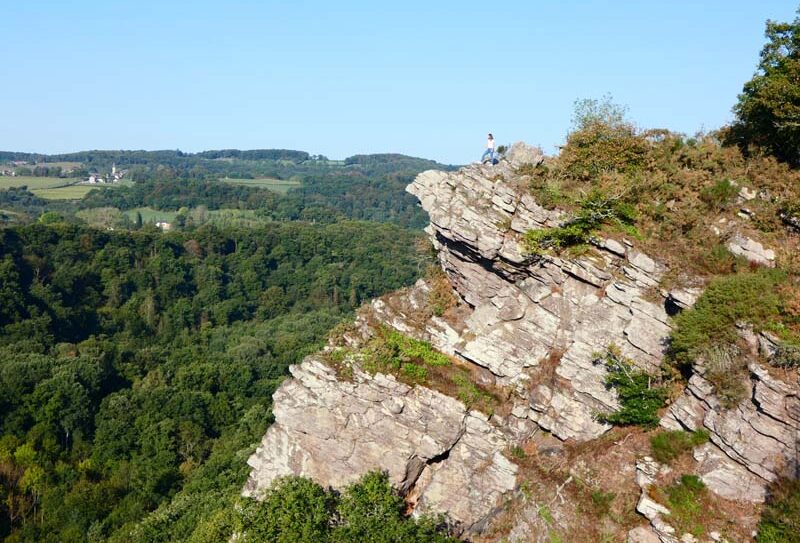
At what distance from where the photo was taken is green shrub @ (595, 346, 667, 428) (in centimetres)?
1554

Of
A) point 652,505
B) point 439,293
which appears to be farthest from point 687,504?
point 439,293

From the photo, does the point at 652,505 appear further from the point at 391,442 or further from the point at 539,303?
the point at 391,442

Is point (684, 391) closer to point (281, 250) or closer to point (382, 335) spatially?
point (382, 335)

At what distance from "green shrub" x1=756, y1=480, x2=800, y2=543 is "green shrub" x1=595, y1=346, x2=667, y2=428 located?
3082 millimetres

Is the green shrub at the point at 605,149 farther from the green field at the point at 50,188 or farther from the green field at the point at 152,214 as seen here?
the green field at the point at 50,188

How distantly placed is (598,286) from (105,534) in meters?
31.8

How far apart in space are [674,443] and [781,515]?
2637 mm

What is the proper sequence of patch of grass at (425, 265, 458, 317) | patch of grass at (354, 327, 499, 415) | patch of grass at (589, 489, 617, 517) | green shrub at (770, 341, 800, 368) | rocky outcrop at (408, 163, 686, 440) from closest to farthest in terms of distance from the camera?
green shrub at (770, 341, 800, 368) → patch of grass at (589, 489, 617, 517) → rocky outcrop at (408, 163, 686, 440) → patch of grass at (354, 327, 499, 415) → patch of grass at (425, 265, 458, 317)

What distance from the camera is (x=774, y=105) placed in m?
17.0

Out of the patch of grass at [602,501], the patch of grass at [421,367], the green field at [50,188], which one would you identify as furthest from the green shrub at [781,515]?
the green field at [50,188]

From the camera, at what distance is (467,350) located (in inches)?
717

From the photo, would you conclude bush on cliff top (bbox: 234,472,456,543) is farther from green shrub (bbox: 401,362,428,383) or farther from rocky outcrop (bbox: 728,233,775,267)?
rocky outcrop (bbox: 728,233,775,267)

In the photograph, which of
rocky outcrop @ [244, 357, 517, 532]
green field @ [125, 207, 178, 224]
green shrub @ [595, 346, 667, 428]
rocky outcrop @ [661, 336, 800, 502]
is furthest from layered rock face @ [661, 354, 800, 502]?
green field @ [125, 207, 178, 224]

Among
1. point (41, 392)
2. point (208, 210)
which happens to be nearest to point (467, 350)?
point (41, 392)
